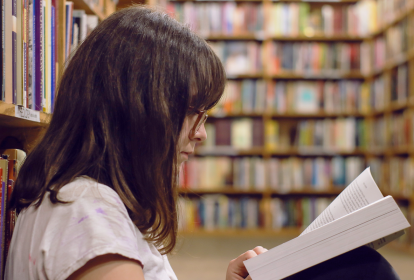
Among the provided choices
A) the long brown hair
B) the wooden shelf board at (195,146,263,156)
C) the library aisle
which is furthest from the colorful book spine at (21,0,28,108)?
the wooden shelf board at (195,146,263,156)

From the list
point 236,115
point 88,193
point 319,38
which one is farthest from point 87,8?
point 319,38

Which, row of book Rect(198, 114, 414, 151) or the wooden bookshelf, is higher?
the wooden bookshelf

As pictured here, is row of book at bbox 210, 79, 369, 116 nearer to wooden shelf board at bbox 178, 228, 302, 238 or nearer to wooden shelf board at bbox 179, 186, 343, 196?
wooden shelf board at bbox 179, 186, 343, 196

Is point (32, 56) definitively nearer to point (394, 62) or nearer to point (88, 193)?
point (88, 193)

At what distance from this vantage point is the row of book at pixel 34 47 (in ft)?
2.42

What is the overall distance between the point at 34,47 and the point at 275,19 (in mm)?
2911

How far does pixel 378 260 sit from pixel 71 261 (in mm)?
437

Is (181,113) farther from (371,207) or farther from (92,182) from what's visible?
(371,207)

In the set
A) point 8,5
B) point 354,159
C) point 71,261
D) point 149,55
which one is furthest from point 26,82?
point 354,159

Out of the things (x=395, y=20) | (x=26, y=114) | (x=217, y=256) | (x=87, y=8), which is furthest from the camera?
(x=395, y=20)

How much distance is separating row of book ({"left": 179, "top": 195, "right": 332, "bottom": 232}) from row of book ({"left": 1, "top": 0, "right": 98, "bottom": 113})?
2.55 metres

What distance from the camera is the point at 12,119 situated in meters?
0.80

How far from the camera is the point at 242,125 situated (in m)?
3.48

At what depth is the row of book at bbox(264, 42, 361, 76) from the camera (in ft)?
11.4
